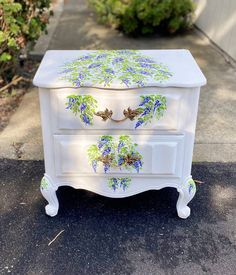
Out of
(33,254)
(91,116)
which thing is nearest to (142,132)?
(91,116)

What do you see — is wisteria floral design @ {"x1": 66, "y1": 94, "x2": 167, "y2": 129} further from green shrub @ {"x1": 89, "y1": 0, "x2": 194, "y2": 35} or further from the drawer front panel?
green shrub @ {"x1": 89, "y1": 0, "x2": 194, "y2": 35}

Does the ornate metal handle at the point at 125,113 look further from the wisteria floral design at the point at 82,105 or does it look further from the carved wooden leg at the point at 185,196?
the carved wooden leg at the point at 185,196

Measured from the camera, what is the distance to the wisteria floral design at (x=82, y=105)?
1890 millimetres

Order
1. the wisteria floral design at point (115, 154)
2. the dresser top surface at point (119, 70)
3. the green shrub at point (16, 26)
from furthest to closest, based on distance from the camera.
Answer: the green shrub at point (16, 26), the wisteria floral design at point (115, 154), the dresser top surface at point (119, 70)

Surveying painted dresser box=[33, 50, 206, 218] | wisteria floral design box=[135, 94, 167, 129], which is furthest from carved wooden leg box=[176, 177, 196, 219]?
wisteria floral design box=[135, 94, 167, 129]

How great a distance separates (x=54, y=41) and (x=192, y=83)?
4.24 metres

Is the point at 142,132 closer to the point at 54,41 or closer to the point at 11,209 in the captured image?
the point at 11,209

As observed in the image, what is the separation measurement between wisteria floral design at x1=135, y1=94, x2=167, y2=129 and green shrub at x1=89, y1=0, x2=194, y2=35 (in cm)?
422

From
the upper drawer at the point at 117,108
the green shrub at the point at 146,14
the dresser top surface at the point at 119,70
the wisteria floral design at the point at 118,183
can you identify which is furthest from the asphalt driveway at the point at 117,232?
the green shrub at the point at 146,14

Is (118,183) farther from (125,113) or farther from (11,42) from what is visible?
(11,42)

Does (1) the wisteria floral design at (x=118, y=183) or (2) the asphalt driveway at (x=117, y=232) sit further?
(1) the wisteria floral design at (x=118, y=183)

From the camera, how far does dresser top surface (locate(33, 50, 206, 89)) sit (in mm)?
1856

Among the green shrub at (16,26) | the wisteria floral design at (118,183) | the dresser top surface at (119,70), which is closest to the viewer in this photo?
the dresser top surface at (119,70)

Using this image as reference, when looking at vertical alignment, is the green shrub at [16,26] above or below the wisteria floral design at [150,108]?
below
